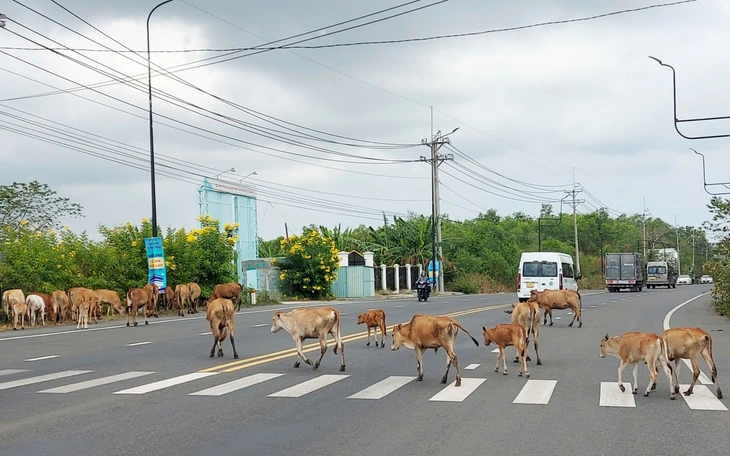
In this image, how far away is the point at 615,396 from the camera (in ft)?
37.0

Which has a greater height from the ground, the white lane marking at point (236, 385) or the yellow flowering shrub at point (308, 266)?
the yellow flowering shrub at point (308, 266)

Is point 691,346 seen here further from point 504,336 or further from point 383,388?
point 383,388

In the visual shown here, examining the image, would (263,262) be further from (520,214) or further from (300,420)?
(520,214)

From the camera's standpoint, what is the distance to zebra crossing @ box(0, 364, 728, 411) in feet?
36.1

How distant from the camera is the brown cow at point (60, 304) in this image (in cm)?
2803

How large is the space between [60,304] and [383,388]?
763 inches

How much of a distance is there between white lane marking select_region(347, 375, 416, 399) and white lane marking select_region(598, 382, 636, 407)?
2957 millimetres

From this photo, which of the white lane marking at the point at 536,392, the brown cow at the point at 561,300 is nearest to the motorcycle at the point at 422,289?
the brown cow at the point at 561,300

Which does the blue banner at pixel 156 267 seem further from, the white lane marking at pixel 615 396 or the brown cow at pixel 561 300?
the white lane marking at pixel 615 396

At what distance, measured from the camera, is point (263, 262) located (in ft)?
168

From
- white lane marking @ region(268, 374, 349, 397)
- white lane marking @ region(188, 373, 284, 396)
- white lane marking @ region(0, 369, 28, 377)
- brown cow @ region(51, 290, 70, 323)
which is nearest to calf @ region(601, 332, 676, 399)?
white lane marking @ region(268, 374, 349, 397)

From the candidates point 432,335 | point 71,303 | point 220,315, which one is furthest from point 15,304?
point 432,335

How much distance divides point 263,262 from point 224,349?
32956 mm

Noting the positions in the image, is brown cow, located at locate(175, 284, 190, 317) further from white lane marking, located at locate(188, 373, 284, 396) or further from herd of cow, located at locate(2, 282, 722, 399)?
white lane marking, located at locate(188, 373, 284, 396)
